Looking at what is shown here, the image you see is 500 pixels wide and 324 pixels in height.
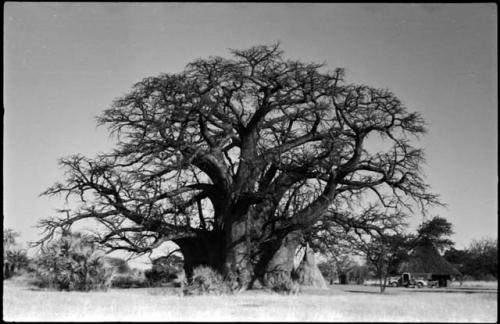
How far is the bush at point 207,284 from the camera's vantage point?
55.6 feet

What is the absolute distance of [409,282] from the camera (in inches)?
1330

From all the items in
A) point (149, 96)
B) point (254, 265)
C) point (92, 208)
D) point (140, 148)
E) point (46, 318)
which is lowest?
point (46, 318)

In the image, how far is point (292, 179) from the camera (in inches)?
752

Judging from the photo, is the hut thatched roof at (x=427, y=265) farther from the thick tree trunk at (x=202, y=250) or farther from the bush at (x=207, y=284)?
the bush at (x=207, y=284)

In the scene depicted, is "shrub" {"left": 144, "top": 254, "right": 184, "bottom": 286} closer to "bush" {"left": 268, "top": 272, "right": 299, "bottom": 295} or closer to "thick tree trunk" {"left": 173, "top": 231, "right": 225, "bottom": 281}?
"thick tree trunk" {"left": 173, "top": 231, "right": 225, "bottom": 281}

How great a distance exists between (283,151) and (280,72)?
2166 mm

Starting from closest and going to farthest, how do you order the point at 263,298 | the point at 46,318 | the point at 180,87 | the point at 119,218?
the point at 46,318 < the point at 263,298 < the point at 180,87 < the point at 119,218

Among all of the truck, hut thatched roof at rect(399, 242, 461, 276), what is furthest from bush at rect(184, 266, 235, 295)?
hut thatched roof at rect(399, 242, 461, 276)

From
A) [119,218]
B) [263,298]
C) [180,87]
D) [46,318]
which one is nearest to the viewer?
[46,318]

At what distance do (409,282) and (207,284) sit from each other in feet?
63.0

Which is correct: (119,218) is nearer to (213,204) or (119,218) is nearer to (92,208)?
(92,208)

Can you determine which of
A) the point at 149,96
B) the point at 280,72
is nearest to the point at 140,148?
the point at 149,96

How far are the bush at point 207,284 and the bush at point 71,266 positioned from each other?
265 centimetres

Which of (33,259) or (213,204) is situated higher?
(213,204)
